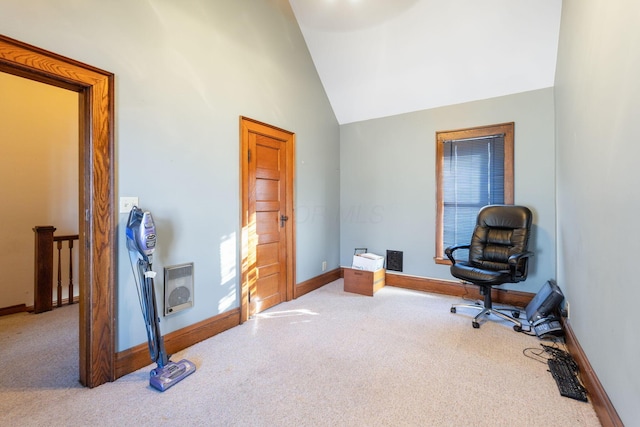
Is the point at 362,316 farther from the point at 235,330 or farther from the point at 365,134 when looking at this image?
the point at 365,134

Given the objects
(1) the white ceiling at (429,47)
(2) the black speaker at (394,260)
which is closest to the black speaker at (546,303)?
(2) the black speaker at (394,260)

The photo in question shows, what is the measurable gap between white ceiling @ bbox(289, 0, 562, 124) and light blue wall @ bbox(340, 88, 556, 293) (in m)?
0.20

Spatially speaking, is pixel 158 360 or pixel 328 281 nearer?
pixel 158 360

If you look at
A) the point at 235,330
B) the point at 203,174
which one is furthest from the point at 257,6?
the point at 235,330

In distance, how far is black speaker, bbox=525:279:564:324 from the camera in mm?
2564

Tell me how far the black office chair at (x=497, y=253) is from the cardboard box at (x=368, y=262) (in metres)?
0.98

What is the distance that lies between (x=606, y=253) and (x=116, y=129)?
2.99m

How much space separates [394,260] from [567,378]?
2.36m

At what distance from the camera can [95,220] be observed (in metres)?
1.81

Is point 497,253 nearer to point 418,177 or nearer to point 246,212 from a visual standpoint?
point 418,177

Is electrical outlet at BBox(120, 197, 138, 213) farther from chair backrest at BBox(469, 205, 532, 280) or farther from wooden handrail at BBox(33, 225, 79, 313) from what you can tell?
A: chair backrest at BBox(469, 205, 532, 280)

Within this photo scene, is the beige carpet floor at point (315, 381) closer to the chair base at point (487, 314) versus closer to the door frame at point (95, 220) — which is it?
the chair base at point (487, 314)

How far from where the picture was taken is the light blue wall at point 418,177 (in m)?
3.17

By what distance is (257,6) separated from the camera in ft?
9.88
